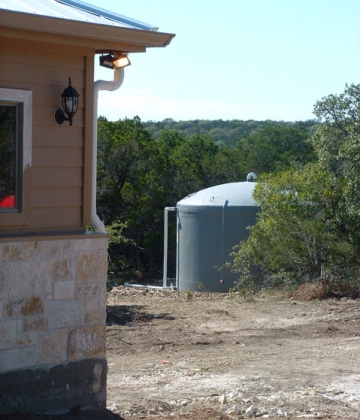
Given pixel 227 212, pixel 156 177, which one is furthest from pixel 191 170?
pixel 227 212

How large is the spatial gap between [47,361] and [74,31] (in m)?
2.60

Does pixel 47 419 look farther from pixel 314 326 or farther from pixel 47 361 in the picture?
pixel 314 326

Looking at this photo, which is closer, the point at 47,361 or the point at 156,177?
the point at 47,361

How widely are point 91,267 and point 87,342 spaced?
63 cm

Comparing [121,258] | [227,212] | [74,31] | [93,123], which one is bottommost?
[121,258]

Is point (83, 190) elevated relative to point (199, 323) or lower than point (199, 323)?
elevated

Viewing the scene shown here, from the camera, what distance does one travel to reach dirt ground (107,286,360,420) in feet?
21.1

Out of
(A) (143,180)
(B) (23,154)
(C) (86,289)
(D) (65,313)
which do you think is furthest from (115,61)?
(A) (143,180)

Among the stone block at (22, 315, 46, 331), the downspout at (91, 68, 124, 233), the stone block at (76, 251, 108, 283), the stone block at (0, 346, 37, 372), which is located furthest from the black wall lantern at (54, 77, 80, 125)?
the stone block at (0, 346, 37, 372)

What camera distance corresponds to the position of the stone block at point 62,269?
5668mm

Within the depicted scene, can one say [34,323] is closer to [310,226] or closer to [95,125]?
[95,125]

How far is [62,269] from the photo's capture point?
5.71 metres

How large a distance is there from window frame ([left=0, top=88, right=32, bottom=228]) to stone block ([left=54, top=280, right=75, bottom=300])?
0.59 metres

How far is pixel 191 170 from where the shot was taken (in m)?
25.4
